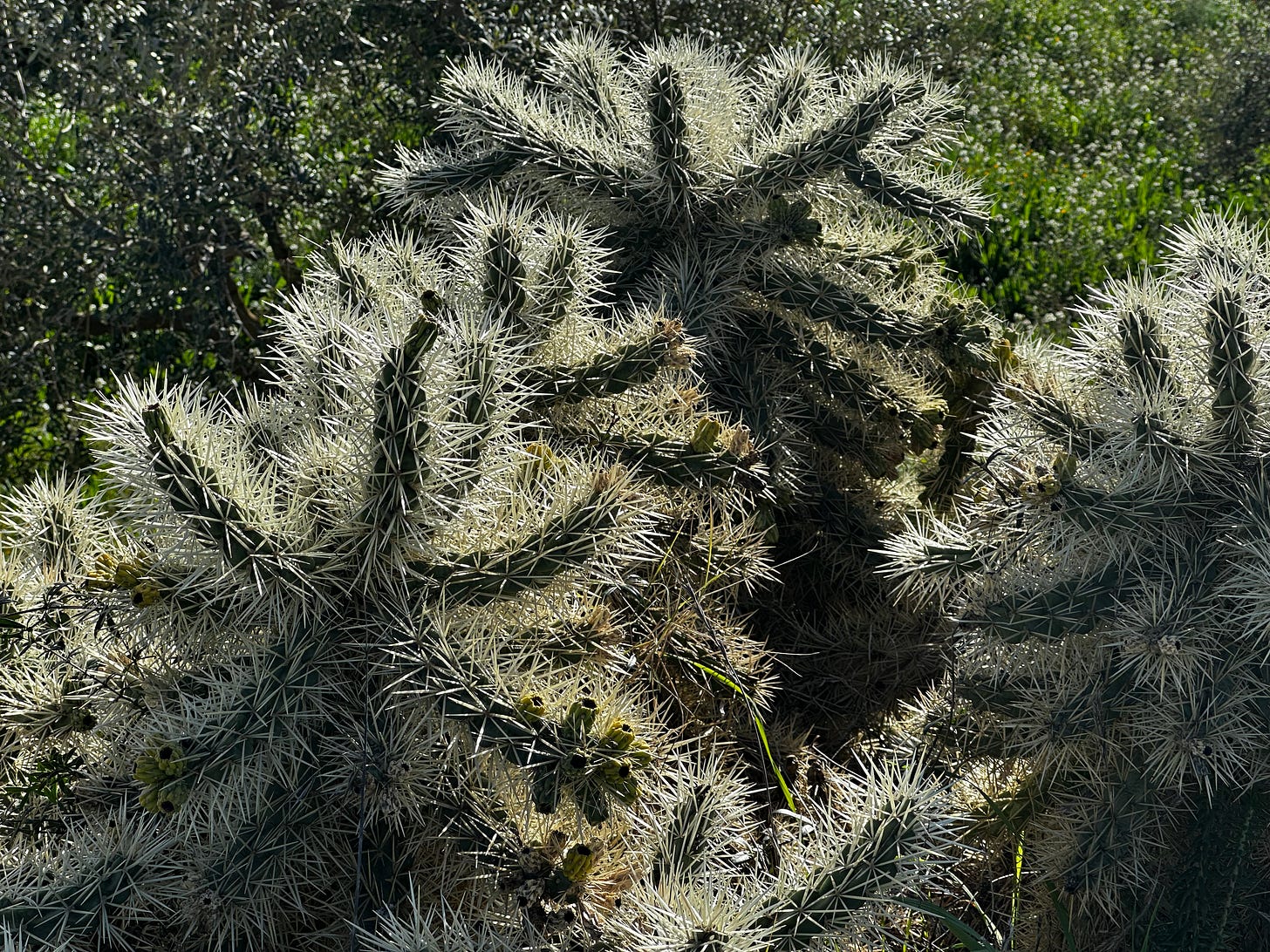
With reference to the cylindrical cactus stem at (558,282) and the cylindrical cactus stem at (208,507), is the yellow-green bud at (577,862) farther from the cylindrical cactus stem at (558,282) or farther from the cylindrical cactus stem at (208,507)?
the cylindrical cactus stem at (558,282)

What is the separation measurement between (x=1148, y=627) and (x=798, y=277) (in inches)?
55.6

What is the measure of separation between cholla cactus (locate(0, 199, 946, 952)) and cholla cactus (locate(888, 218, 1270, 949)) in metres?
0.41

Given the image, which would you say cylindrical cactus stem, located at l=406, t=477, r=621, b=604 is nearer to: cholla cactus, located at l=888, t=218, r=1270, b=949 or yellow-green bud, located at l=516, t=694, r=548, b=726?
yellow-green bud, located at l=516, t=694, r=548, b=726

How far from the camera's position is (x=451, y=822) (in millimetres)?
1893

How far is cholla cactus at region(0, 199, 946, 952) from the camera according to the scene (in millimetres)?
1732

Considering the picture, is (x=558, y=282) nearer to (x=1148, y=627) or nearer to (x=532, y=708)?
(x=532, y=708)

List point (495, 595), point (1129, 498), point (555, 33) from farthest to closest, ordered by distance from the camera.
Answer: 1. point (555, 33)
2. point (1129, 498)
3. point (495, 595)

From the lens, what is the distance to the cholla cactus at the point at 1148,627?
1.94m

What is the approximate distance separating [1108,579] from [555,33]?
3.48 meters

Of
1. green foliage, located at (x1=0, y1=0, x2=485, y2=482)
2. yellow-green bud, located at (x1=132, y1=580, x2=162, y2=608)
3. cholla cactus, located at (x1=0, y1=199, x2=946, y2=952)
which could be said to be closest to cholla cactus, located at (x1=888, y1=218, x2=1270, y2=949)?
cholla cactus, located at (x1=0, y1=199, x2=946, y2=952)

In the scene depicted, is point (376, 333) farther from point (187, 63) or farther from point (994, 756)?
point (187, 63)

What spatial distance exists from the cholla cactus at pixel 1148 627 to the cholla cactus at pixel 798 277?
0.85 m

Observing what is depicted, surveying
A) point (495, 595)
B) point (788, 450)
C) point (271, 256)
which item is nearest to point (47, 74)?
point (271, 256)

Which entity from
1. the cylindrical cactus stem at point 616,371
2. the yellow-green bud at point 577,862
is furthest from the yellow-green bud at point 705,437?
the yellow-green bud at point 577,862
